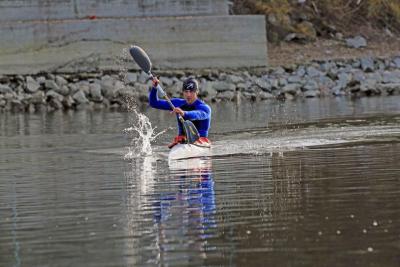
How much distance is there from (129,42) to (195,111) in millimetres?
20398

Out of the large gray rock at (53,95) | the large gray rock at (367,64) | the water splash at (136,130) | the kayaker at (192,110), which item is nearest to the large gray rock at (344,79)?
the large gray rock at (367,64)

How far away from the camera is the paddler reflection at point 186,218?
1009 centimetres

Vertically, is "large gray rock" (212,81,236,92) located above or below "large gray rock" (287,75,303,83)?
below

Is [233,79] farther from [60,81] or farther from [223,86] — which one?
[60,81]

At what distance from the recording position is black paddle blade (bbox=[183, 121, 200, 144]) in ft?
64.6

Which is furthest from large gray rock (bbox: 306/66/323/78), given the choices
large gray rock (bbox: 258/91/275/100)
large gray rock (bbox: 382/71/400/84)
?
large gray rock (bbox: 258/91/275/100)

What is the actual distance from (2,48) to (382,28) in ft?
59.2

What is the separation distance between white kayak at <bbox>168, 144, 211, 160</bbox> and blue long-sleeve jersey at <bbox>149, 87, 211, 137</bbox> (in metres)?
0.45

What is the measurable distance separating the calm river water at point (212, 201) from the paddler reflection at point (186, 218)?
0.05 ft

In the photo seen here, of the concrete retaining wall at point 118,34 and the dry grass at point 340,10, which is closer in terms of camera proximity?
the concrete retaining wall at point 118,34

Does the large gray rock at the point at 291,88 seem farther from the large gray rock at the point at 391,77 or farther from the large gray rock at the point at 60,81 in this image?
the large gray rock at the point at 60,81

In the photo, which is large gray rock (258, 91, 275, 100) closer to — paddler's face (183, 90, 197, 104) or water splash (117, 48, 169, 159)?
water splash (117, 48, 169, 159)

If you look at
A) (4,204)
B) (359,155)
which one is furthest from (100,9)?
(4,204)

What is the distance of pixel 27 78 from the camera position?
38875mm
